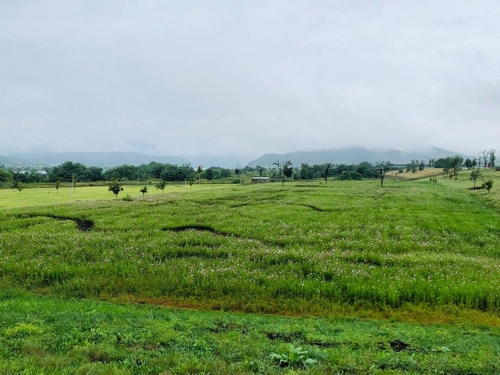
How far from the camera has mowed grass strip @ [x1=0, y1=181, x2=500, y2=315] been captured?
1502 cm

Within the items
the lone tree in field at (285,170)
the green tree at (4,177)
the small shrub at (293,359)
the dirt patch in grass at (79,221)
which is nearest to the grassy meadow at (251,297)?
the small shrub at (293,359)

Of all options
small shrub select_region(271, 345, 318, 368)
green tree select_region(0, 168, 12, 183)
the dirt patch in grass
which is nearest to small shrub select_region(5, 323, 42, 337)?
small shrub select_region(271, 345, 318, 368)

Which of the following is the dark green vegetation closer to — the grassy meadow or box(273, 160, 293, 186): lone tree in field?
the grassy meadow

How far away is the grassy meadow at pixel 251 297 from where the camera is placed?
844 cm

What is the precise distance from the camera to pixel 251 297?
49.3 ft

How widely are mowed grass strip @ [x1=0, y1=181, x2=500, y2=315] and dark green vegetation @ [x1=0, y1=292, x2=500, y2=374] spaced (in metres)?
2.50

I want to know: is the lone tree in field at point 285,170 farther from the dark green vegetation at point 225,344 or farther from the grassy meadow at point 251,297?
the dark green vegetation at point 225,344

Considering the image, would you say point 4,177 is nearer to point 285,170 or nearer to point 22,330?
point 285,170

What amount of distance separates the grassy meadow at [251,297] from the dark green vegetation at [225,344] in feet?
0.15

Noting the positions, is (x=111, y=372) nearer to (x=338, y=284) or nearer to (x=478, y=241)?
(x=338, y=284)

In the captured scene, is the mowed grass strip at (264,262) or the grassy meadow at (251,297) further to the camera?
the mowed grass strip at (264,262)

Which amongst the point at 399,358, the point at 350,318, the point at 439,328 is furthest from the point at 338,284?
the point at 399,358

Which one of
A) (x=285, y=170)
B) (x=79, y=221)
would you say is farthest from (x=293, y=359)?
(x=285, y=170)

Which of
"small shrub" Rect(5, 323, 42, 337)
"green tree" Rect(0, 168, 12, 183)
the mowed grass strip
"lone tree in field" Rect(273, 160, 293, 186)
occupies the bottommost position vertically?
the mowed grass strip
